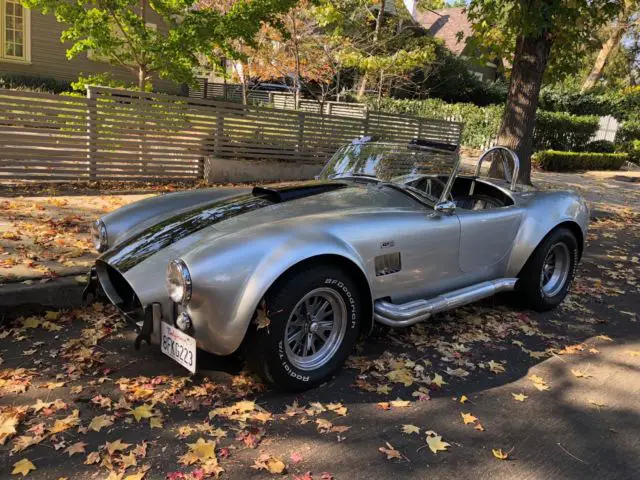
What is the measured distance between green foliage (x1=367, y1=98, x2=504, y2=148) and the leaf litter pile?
16.9m

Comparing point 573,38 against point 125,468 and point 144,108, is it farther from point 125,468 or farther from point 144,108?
point 125,468

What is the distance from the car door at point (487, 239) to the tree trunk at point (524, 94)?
6.14 m

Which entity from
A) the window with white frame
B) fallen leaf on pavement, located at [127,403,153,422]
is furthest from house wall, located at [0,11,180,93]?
fallen leaf on pavement, located at [127,403,153,422]

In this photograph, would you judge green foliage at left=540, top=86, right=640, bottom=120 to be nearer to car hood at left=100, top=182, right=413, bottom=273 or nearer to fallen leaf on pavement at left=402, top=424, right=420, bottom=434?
car hood at left=100, top=182, right=413, bottom=273

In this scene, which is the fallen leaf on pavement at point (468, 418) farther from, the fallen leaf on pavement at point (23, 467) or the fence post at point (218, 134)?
the fence post at point (218, 134)

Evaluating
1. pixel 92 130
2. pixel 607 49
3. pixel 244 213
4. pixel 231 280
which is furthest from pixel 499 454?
pixel 607 49

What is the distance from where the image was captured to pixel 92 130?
8531 millimetres

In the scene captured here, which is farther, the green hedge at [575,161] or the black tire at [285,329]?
the green hedge at [575,161]

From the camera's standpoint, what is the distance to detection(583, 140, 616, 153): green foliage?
851 inches

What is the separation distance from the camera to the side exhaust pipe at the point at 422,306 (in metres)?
3.40

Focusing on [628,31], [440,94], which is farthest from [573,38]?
[628,31]

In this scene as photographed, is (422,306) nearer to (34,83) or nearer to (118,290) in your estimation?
(118,290)

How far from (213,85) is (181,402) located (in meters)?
25.7

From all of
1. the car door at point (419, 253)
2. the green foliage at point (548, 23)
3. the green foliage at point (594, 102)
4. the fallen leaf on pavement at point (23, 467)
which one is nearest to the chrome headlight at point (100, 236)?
the fallen leaf on pavement at point (23, 467)
